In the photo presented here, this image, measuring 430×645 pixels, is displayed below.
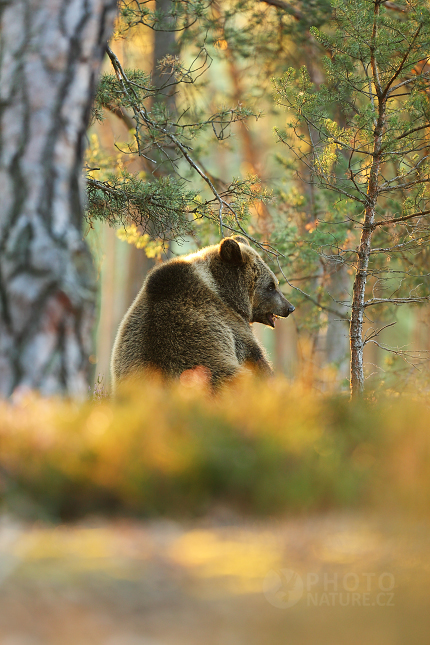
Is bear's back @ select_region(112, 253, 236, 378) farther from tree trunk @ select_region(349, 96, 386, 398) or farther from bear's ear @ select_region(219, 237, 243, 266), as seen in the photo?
tree trunk @ select_region(349, 96, 386, 398)

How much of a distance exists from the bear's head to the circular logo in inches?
162

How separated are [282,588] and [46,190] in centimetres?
271

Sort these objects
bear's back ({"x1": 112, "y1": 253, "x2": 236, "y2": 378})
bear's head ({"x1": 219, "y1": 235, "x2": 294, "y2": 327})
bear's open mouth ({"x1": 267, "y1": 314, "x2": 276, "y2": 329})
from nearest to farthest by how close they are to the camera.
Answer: bear's back ({"x1": 112, "y1": 253, "x2": 236, "y2": 378}) < bear's head ({"x1": 219, "y1": 235, "x2": 294, "y2": 327}) < bear's open mouth ({"x1": 267, "y1": 314, "x2": 276, "y2": 329})

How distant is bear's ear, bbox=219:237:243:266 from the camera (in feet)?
19.1

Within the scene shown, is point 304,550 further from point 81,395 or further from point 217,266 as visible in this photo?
point 217,266

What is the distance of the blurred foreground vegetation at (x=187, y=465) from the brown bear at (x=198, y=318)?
2.14 m

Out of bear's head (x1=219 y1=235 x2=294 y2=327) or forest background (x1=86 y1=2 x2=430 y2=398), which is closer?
bear's head (x1=219 y1=235 x2=294 y2=327)

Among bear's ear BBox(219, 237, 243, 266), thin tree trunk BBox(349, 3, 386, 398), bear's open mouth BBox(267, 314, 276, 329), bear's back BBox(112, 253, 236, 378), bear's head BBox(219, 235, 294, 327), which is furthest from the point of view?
bear's open mouth BBox(267, 314, 276, 329)

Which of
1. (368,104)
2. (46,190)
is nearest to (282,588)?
(46,190)

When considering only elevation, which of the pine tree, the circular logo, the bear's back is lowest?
the circular logo

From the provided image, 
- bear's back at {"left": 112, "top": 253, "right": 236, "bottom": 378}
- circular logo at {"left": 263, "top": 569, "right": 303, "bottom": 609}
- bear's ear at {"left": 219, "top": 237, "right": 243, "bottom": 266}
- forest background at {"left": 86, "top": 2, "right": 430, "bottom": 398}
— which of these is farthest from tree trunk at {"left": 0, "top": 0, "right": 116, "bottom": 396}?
forest background at {"left": 86, "top": 2, "right": 430, "bottom": 398}

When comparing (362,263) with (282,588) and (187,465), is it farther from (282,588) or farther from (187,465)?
(282,588)

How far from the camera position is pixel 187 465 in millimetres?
2289

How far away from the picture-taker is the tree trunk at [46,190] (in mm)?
3303
